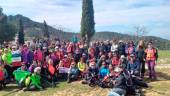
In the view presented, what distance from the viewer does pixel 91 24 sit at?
5328cm

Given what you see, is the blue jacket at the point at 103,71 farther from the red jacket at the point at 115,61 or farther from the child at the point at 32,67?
the child at the point at 32,67

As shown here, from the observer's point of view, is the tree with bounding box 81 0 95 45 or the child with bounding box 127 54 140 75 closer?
the child with bounding box 127 54 140 75

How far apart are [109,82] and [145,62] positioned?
365 cm

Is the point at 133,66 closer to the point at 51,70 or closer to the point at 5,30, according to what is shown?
the point at 51,70

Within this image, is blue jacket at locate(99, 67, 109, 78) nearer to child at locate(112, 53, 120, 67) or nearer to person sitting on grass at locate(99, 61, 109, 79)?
person sitting on grass at locate(99, 61, 109, 79)

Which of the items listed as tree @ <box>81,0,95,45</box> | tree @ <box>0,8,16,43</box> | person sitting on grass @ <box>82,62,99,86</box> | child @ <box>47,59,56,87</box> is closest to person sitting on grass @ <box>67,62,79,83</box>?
child @ <box>47,59,56,87</box>

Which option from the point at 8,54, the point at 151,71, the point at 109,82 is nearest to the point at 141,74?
the point at 151,71

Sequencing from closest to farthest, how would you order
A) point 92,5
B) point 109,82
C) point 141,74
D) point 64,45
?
point 109,82 → point 141,74 → point 64,45 → point 92,5

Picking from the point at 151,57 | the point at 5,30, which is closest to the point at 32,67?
the point at 151,57

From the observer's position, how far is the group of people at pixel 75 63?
23.0 m

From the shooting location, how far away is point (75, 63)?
24859 millimetres

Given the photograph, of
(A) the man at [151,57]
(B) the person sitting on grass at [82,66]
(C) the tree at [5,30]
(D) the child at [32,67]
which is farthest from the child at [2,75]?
(C) the tree at [5,30]

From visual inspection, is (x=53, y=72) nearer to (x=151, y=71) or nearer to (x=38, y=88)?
(x=38, y=88)

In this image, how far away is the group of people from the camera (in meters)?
23.0
